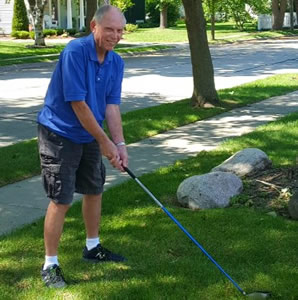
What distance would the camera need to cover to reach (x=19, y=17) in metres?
38.5

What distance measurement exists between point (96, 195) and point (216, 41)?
110ft

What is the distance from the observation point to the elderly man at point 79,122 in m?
4.33

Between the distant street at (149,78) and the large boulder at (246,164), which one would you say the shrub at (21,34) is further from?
the large boulder at (246,164)

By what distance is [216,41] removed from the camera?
3759 centimetres

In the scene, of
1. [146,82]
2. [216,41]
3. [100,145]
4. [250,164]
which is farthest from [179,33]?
[100,145]

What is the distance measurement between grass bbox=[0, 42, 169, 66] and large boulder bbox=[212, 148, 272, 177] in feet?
56.4

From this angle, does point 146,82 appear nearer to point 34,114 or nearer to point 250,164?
point 34,114

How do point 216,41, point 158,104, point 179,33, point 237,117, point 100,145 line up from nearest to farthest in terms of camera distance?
point 100,145, point 237,117, point 158,104, point 216,41, point 179,33

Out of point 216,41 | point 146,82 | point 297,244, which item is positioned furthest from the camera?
point 216,41

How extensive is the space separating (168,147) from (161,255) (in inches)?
177

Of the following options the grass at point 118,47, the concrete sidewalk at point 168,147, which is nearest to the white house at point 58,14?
the grass at point 118,47

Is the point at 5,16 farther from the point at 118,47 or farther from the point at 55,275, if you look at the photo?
the point at 55,275

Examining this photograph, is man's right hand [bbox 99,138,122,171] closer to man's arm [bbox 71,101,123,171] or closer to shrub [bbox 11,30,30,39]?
man's arm [bbox 71,101,123,171]

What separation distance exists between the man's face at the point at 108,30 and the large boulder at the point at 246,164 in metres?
3.18
